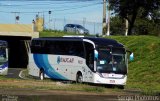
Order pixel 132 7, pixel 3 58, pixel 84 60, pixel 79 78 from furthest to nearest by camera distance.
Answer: pixel 132 7 → pixel 3 58 → pixel 79 78 → pixel 84 60

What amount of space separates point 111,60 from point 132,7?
3014 cm

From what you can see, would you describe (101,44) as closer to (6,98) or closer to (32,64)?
(32,64)

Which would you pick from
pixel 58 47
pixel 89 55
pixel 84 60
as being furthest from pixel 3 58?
pixel 89 55

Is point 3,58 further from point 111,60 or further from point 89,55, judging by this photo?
point 111,60

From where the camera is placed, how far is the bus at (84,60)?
33.2 metres

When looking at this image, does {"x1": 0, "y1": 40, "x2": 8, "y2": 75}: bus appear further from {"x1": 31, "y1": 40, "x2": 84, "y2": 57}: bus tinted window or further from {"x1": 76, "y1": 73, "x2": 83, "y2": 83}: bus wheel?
{"x1": 76, "y1": 73, "x2": 83, "y2": 83}: bus wheel

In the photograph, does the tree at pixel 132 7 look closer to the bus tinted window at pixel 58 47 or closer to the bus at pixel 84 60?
the bus tinted window at pixel 58 47

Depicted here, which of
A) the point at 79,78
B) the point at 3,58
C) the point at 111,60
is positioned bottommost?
the point at 79,78

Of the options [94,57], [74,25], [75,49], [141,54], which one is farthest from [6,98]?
[74,25]

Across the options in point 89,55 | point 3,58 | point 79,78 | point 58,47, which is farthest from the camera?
point 3,58

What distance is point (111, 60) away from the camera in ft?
109

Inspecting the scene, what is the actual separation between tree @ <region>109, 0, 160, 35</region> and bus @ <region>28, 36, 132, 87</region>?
77.9ft

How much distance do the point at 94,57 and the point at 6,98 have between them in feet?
58.8

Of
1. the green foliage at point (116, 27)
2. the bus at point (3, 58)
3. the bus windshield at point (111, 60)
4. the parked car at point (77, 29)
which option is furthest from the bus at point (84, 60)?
the green foliage at point (116, 27)
